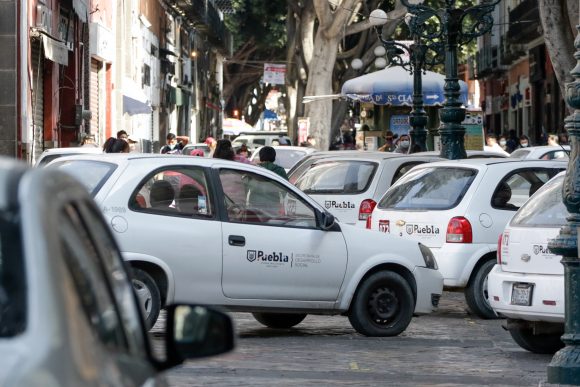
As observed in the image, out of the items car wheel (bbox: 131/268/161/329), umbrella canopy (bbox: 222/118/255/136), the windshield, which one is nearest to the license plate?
the windshield

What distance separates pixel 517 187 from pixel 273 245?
3.67m

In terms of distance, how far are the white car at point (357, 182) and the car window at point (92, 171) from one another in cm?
647

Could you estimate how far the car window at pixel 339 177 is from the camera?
18.2m

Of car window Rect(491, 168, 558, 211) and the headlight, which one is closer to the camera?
the headlight

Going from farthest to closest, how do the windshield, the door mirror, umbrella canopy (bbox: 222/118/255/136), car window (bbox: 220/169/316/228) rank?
umbrella canopy (bbox: 222/118/255/136)
the door mirror
car window (bbox: 220/169/316/228)
the windshield

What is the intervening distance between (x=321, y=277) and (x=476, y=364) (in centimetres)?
172

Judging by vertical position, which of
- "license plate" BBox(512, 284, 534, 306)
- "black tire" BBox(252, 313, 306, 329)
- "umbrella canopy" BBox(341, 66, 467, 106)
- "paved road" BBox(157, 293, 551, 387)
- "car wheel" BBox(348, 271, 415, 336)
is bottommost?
"paved road" BBox(157, 293, 551, 387)

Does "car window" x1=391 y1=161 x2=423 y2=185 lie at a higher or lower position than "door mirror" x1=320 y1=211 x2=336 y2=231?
higher

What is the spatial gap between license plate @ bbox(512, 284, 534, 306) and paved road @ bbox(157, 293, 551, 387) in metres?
0.46

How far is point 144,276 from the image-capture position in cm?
1141

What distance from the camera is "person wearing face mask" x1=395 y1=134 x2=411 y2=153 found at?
30.9 m

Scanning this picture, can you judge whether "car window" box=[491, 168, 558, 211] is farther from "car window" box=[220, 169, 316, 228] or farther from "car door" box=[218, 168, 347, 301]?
"car window" box=[220, 169, 316, 228]

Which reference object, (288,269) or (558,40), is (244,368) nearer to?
(288,269)

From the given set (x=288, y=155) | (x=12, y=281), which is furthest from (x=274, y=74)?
(x=12, y=281)
